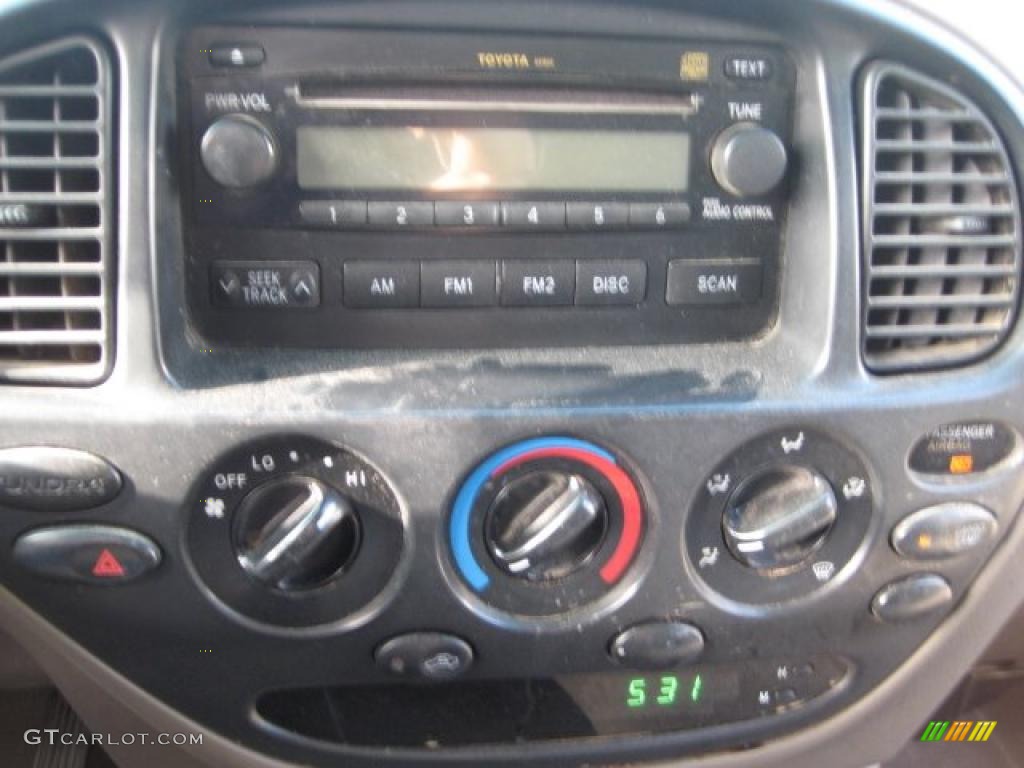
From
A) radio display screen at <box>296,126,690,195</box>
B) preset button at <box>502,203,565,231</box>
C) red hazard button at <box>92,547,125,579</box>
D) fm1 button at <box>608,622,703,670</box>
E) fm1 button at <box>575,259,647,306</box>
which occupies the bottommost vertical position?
fm1 button at <box>608,622,703,670</box>

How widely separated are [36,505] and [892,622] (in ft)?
2.45

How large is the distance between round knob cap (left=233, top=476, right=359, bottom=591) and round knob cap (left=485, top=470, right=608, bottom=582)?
12 centimetres

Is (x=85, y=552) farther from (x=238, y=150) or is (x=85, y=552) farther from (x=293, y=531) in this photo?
(x=238, y=150)

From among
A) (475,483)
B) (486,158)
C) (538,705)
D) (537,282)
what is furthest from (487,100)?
(538,705)

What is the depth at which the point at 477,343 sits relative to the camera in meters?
0.79

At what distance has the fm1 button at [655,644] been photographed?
84cm

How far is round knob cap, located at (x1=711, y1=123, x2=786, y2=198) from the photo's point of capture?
777 millimetres

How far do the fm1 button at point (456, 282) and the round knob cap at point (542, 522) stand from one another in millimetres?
150

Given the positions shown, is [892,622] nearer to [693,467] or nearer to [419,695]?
[693,467]

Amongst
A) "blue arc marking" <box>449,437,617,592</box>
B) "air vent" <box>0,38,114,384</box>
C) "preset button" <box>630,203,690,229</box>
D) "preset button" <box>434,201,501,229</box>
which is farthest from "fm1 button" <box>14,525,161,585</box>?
"preset button" <box>630,203,690,229</box>

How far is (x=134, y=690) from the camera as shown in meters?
0.85

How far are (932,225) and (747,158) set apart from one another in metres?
0.18

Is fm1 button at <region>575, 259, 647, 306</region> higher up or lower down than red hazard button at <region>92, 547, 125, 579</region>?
higher up

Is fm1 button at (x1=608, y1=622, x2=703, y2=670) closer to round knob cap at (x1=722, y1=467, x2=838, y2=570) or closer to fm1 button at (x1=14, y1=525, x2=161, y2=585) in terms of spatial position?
round knob cap at (x1=722, y1=467, x2=838, y2=570)
